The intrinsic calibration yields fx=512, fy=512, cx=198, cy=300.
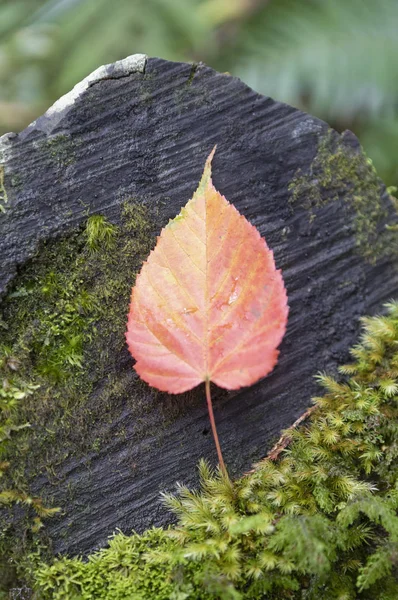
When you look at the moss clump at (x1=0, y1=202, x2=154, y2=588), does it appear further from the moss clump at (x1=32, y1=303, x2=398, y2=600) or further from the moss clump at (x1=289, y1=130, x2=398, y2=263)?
the moss clump at (x1=289, y1=130, x2=398, y2=263)

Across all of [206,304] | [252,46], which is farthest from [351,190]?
[252,46]

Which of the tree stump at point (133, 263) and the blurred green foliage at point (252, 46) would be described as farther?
the blurred green foliage at point (252, 46)

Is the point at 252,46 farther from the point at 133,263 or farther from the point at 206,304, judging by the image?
the point at 206,304

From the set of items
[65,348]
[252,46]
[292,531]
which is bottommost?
[292,531]

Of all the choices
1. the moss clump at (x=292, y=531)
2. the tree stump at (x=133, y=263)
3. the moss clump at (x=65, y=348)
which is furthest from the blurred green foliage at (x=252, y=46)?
the moss clump at (x=292, y=531)

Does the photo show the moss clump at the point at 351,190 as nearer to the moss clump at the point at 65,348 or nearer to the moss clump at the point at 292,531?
the moss clump at the point at 292,531

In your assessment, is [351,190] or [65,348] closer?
[65,348]

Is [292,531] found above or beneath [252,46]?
beneath

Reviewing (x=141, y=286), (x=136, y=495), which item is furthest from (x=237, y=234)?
(x=136, y=495)

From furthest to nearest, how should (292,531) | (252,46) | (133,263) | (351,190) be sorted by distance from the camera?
(252,46)
(351,190)
(133,263)
(292,531)
